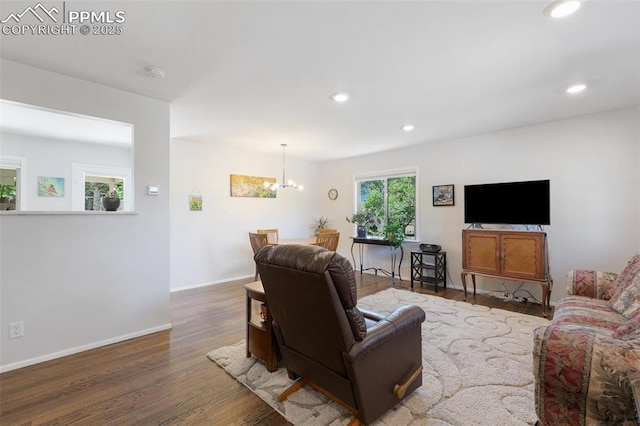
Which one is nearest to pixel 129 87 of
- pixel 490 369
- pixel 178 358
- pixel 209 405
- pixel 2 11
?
pixel 2 11

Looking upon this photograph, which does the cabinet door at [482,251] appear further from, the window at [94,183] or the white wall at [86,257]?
the window at [94,183]

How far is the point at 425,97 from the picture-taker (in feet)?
10.0

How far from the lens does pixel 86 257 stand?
2.71 meters

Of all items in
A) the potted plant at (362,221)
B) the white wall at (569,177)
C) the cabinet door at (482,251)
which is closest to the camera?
the white wall at (569,177)

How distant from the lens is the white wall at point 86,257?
7.80 feet

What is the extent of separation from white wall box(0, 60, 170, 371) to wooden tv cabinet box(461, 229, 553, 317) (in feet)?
13.2

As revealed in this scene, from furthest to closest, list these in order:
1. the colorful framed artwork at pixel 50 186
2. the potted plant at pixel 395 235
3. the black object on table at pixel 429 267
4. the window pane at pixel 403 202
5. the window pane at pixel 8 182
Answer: the window pane at pixel 403 202, the potted plant at pixel 395 235, the black object on table at pixel 429 267, the colorful framed artwork at pixel 50 186, the window pane at pixel 8 182

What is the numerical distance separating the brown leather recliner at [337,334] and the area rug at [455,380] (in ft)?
0.36

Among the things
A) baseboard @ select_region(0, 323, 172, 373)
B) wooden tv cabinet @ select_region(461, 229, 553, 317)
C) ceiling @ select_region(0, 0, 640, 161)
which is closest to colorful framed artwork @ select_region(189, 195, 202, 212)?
ceiling @ select_region(0, 0, 640, 161)

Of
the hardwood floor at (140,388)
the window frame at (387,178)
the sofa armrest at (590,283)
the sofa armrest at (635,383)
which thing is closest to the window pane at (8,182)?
the hardwood floor at (140,388)

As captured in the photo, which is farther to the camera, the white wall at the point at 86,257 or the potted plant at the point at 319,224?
the potted plant at the point at 319,224

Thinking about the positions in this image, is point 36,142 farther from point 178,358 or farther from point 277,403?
point 277,403

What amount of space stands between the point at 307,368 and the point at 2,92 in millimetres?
3192

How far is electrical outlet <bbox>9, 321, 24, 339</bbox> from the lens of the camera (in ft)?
7.72
